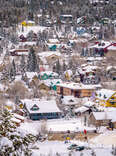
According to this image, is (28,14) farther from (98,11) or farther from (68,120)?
(68,120)

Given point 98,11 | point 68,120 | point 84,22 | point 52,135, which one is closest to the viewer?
point 52,135

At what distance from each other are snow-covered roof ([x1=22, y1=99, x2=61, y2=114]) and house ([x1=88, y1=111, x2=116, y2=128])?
8.66 feet

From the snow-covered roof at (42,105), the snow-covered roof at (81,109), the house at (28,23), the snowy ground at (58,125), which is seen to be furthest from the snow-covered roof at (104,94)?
the house at (28,23)

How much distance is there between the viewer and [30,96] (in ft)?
93.5

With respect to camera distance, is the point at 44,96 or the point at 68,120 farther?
the point at 44,96

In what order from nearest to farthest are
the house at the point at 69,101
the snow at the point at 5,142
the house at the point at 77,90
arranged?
1. the snow at the point at 5,142
2. the house at the point at 69,101
3. the house at the point at 77,90

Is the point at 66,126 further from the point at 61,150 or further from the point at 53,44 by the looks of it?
the point at 53,44

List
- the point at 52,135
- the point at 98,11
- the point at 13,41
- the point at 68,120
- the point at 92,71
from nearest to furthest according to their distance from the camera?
the point at 52,135 → the point at 68,120 → the point at 92,71 → the point at 13,41 → the point at 98,11

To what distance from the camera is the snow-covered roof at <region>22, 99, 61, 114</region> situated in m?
25.2

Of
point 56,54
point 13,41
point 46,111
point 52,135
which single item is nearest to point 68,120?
point 46,111

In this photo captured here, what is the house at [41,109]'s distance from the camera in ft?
81.5

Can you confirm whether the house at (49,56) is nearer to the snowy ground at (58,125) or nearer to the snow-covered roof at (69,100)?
the snow-covered roof at (69,100)

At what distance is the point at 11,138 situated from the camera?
500 centimetres

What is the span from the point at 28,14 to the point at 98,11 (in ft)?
35.6
